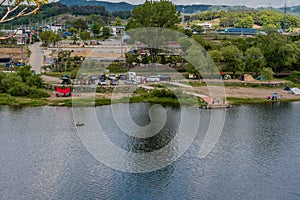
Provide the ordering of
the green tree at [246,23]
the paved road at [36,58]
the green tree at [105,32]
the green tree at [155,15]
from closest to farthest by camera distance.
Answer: the paved road at [36,58] < the green tree at [155,15] < the green tree at [105,32] < the green tree at [246,23]

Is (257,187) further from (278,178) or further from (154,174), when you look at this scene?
(154,174)

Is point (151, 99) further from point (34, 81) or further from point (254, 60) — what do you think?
point (254, 60)

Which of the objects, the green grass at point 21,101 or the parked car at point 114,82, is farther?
the parked car at point 114,82

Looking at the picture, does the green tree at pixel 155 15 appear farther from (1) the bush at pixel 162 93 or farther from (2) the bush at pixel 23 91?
(2) the bush at pixel 23 91

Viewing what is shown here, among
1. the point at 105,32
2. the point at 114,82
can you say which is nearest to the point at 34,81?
the point at 114,82

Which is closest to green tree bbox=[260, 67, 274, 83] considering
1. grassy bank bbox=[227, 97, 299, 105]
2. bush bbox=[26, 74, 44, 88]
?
grassy bank bbox=[227, 97, 299, 105]

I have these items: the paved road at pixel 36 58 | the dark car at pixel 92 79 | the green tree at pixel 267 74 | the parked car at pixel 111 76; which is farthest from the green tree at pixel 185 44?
the paved road at pixel 36 58

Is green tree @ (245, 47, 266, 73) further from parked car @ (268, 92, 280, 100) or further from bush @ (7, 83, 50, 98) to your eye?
bush @ (7, 83, 50, 98)
